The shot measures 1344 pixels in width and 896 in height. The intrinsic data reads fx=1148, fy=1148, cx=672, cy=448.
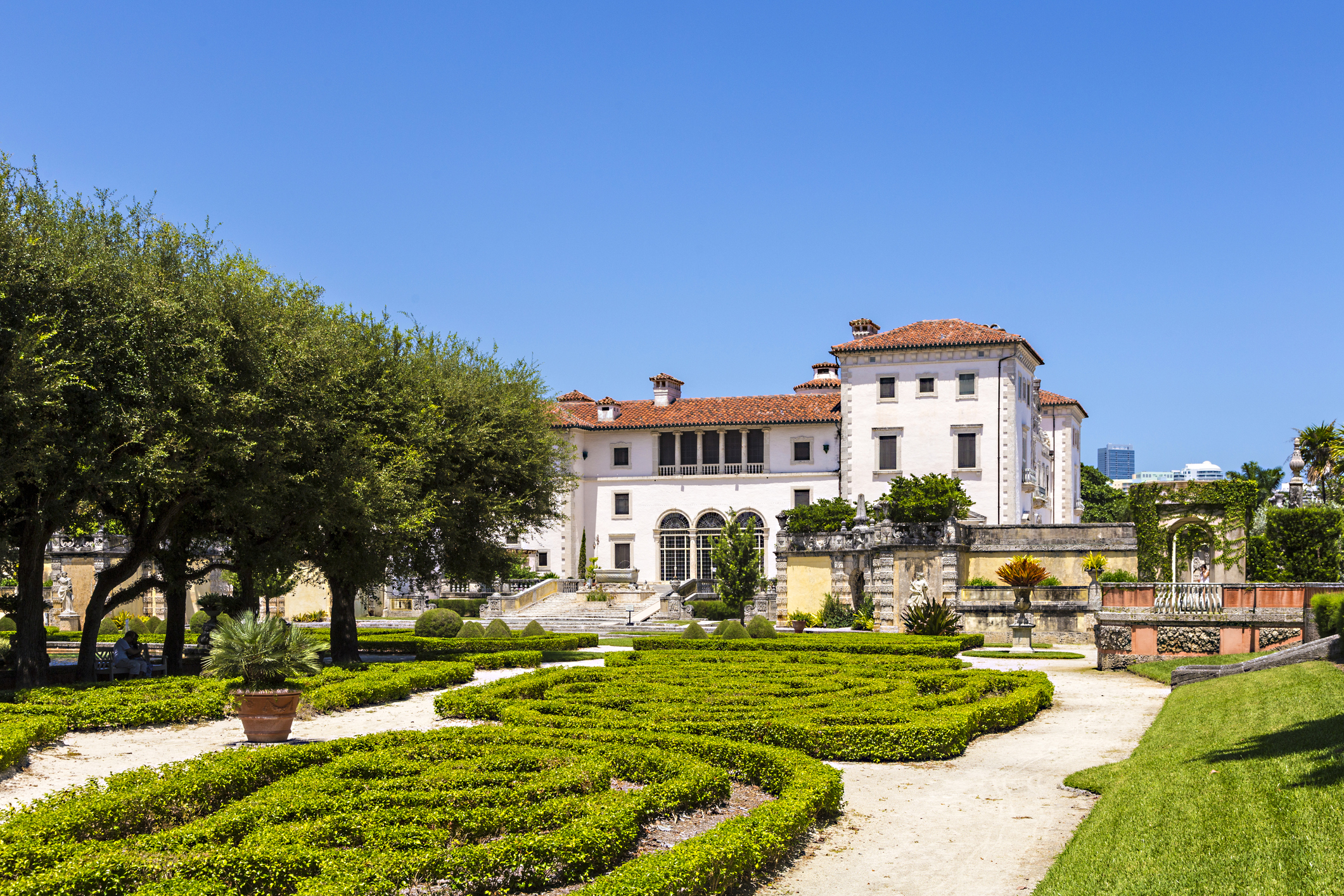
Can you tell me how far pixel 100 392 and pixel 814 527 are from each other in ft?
121

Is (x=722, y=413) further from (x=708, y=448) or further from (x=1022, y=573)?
(x=1022, y=573)

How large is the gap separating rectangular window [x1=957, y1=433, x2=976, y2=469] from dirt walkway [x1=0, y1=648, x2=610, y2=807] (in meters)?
42.4

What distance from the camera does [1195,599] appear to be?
2916cm

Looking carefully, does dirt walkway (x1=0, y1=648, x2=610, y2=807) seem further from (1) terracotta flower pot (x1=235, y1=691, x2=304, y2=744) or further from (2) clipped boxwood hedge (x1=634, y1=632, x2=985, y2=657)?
(2) clipped boxwood hedge (x1=634, y1=632, x2=985, y2=657)

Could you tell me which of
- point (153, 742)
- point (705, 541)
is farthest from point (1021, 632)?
point (705, 541)

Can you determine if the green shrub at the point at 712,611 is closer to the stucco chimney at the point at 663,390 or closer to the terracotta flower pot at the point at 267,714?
the stucco chimney at the point at 663,390

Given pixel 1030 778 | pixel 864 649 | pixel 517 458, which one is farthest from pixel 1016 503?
pixel 1030 778

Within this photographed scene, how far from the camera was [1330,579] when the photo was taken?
3731 centimetres

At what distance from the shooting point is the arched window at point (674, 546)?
6631cm

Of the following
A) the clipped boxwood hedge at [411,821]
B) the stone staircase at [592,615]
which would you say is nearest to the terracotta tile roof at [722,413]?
the stone staircase at [592,615]

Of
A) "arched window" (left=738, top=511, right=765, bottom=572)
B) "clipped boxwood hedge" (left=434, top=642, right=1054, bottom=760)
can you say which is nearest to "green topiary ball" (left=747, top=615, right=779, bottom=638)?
"clipped boxwood hedge" (left=434, top=642, right=1054, bottom=760)

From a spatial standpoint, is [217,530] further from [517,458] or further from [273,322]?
[517,458]

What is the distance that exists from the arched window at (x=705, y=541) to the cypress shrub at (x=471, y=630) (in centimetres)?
2537

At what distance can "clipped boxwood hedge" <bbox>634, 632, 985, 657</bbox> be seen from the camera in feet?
99.3
